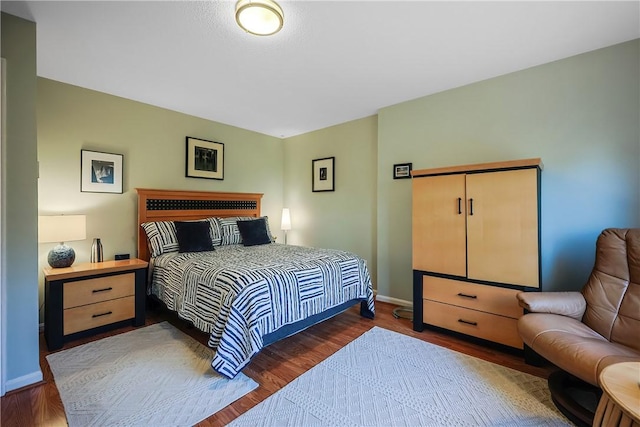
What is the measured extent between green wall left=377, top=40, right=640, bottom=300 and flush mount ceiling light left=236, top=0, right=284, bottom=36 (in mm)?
2187

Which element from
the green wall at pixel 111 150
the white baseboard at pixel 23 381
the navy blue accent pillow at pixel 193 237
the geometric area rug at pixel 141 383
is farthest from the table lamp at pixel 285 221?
the white baseboard at pixel 23 381

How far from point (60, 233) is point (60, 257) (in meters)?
0.27

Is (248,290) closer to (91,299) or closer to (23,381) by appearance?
(23,381)

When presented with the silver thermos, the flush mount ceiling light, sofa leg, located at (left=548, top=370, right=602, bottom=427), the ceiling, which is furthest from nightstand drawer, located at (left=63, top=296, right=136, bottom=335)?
sofa leg, located at (left=548, top=370, right=602, bottom=427)

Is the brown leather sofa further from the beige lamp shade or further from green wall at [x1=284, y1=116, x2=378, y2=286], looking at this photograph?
the beige lamp shade

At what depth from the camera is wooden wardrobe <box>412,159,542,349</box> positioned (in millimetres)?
2273

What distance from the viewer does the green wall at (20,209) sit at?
6.03ft

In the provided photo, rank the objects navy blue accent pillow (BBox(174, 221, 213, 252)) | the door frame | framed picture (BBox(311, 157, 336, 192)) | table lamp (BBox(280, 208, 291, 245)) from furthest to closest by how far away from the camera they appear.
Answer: table lamp (BBox(280, 208, 291, 245)), framed picture (BBox(311, 157, 336, 192)), navy blue accent pillow (BBox(174, 221, 213, 252)), the door frame

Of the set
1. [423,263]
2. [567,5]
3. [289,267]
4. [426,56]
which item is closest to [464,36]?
[426,56]

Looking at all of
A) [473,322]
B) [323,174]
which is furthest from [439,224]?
[323,174]

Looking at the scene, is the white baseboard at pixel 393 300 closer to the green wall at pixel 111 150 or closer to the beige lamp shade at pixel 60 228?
the green wall at pixel 111 150

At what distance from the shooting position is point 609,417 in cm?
114

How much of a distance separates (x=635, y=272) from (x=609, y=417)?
1.30 m

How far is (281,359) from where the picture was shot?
227cm
